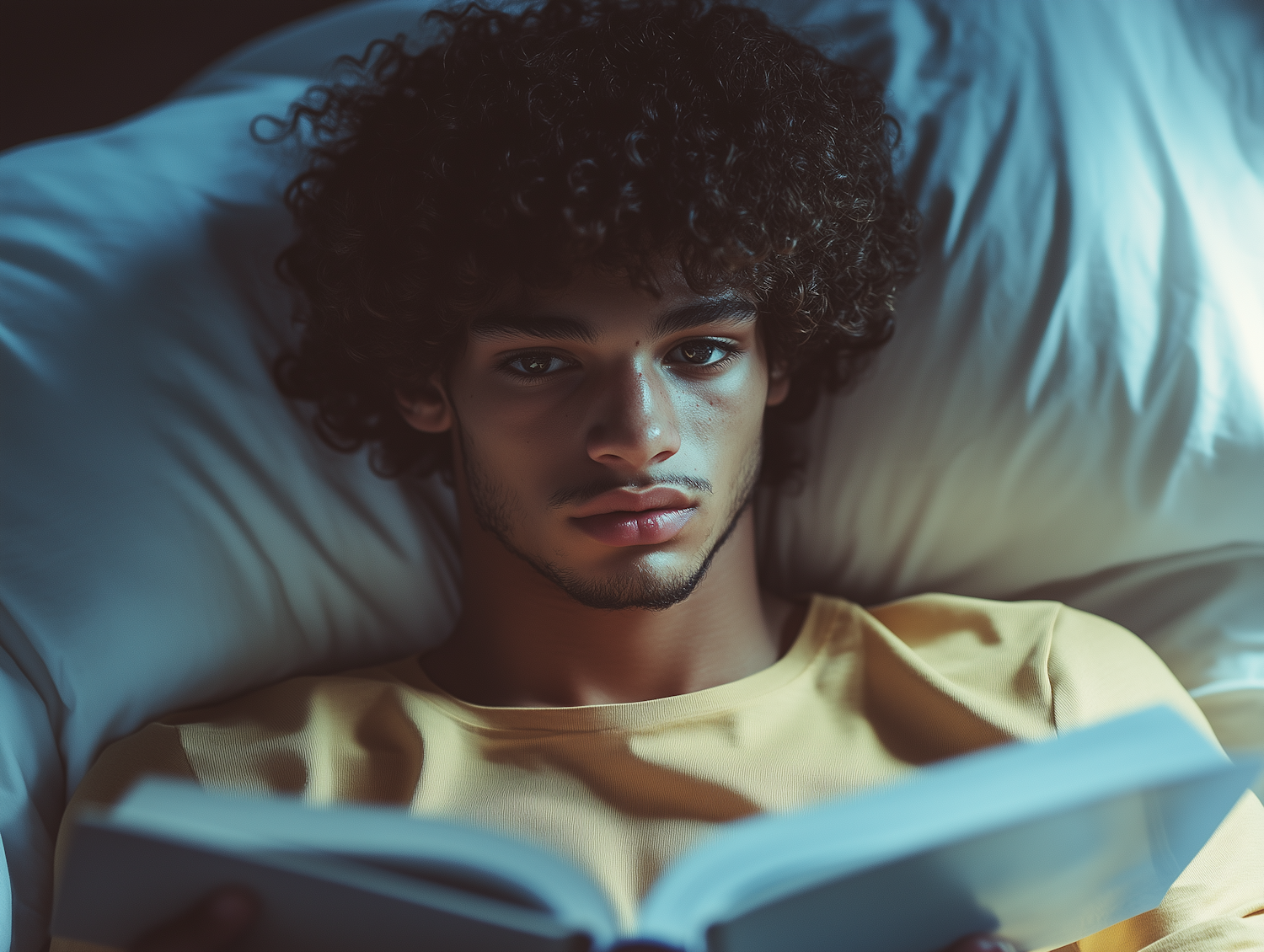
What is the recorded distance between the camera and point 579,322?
2.67ft

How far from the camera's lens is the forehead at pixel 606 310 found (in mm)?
817

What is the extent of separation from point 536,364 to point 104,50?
2.86 feet

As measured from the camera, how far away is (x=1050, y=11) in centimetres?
106

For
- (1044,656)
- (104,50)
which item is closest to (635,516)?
(1044,656)

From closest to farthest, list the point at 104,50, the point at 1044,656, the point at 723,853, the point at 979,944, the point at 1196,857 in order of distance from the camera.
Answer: the point at 723,853 → the point at 979,944 → the point at 1196,857 → the point at 1044,656 → the point at 104,50

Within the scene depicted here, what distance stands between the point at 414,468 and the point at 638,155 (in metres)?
0.43

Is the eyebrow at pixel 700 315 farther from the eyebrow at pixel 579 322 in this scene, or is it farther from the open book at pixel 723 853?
the open book at pixel 723 853

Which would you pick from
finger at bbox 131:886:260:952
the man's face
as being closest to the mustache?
the man's face

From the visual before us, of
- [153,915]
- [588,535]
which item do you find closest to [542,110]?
[588,535]

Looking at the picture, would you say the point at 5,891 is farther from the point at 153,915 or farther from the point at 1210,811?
the point at 1210,811

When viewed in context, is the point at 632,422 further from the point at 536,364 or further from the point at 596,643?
the point at 596,643

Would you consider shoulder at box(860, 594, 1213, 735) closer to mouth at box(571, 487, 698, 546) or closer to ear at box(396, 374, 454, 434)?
mouth at box(571, 487, 698, 546)

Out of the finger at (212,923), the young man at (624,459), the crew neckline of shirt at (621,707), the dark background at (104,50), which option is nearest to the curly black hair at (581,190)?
the young man at (624,459)

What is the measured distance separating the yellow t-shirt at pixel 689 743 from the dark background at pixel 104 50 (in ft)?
2.79
